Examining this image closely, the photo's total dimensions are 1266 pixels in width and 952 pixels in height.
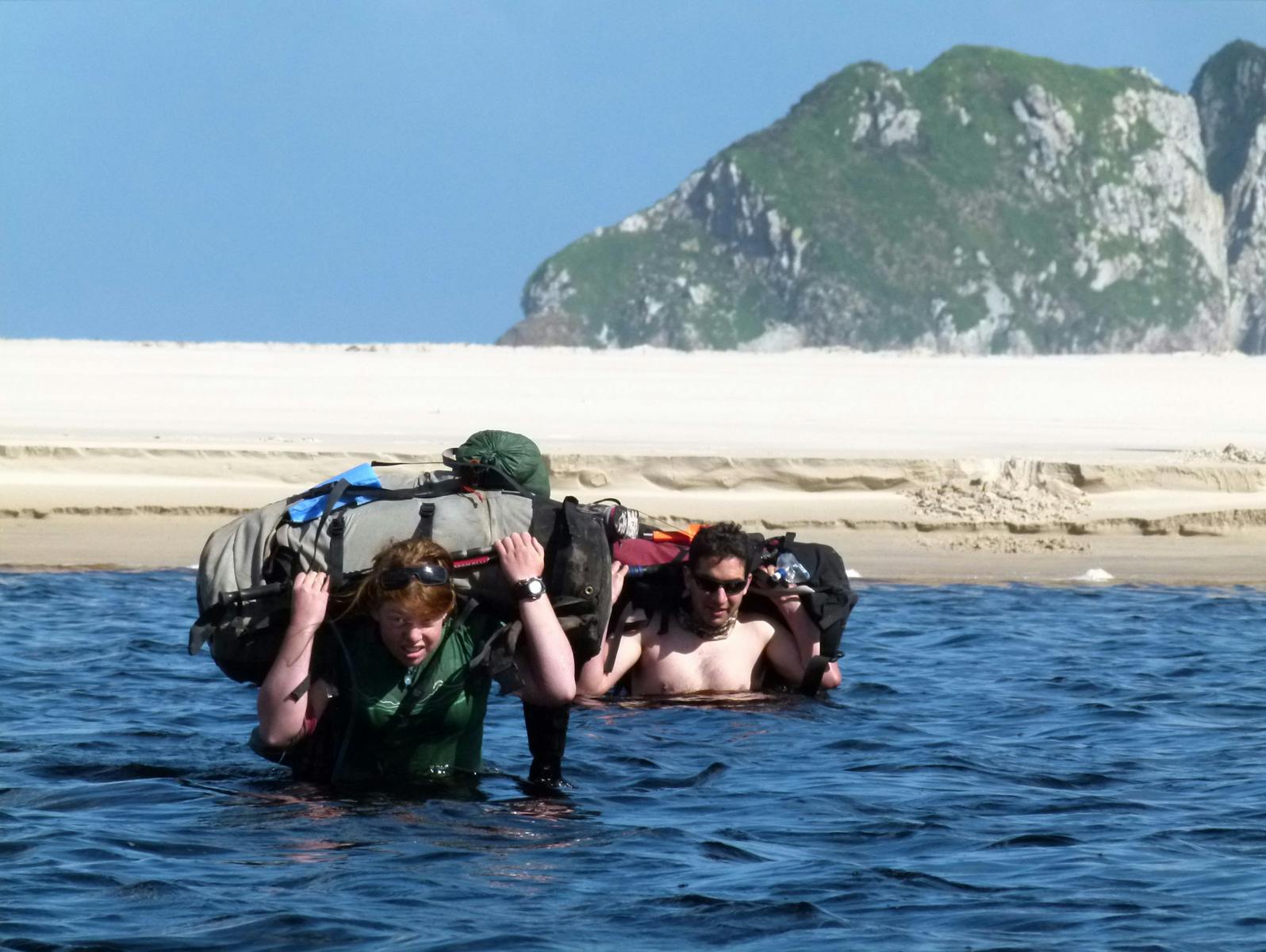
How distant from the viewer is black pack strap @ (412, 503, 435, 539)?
6.27 meters

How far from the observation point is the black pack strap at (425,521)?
6266mm

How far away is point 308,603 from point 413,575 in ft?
1.20

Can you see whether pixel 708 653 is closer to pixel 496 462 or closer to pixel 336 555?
pixel 496 462

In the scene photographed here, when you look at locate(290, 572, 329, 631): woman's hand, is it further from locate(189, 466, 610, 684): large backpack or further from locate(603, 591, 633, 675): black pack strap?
locate(603, 591, 633, 675): black pack strap

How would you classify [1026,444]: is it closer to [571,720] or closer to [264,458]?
[264,458]

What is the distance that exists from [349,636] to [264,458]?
1094cm

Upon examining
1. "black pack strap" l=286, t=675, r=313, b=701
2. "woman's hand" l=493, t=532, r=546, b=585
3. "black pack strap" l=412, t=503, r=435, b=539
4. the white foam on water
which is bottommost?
→ "black pack strap" l=286, t=675, r=313, b=701

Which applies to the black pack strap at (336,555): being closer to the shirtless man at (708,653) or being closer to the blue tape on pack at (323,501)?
the blue tape on pack at (323,501)

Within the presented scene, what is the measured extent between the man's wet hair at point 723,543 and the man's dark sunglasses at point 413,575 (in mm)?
Answer: 2476

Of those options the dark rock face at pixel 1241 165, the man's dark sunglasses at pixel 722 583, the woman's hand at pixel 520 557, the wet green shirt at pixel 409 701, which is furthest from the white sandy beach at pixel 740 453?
the dark rock face at pixel 1241 165

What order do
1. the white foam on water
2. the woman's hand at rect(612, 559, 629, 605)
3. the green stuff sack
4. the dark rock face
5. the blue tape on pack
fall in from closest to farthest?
the blue tape on pack → the green stuff sack → the woman's hand at rect(612, 559, 629, 605) → the white foam on water → the dark rock face

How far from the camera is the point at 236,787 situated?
7.14 metres

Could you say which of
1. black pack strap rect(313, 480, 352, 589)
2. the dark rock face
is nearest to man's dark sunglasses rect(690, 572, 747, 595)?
black pack strap rect(313, 480, 352, 589)

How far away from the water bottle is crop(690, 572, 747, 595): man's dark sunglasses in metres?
0.41
